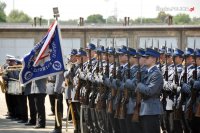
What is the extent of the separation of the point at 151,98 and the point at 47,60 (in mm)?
4341

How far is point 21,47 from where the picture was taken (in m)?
42.3

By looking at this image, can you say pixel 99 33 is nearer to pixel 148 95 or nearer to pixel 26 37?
pixel 26 37

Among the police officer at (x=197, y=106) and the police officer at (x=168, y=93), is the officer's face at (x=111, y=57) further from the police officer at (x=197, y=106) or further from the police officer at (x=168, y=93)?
the police officer at (x=197, y=106)

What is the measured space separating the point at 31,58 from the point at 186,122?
175 inches

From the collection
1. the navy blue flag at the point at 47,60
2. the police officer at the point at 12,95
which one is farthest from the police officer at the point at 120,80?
the police officer at the point at 12,95

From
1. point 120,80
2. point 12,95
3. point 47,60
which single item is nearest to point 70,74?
point 47,60

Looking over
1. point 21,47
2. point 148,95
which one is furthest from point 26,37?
point 148,95

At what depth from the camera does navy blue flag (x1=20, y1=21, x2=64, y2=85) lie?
53.4 ft

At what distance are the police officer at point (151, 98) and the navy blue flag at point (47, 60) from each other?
154 inches

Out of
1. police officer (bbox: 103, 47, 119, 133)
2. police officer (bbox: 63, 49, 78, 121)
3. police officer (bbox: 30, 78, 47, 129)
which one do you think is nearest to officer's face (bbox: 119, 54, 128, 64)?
police officer (bbox: 103, 47, 119, 133)

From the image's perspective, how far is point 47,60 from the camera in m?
16.4

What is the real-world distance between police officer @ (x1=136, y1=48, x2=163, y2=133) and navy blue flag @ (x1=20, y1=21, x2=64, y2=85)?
3.91 metres

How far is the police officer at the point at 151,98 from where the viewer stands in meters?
12.4

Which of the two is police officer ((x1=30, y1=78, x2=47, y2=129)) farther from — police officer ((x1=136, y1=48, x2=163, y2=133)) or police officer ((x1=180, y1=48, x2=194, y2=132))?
police officer ((x1=136, y1=48, x2=163, y2=133))
